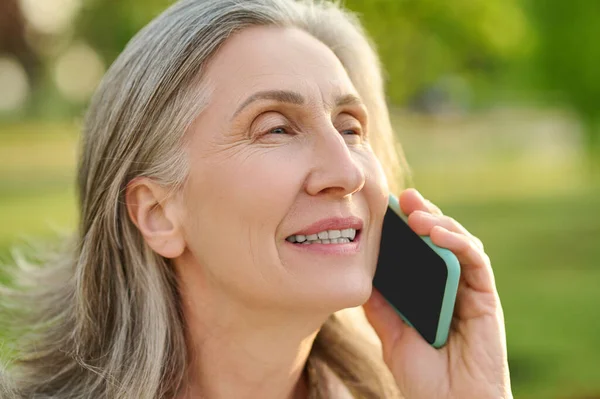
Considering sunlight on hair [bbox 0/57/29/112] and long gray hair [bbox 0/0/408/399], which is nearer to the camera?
long gray hair [bbox 0/0/408/399]

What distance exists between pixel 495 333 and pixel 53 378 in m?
1.73

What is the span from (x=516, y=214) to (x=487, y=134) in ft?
46.1

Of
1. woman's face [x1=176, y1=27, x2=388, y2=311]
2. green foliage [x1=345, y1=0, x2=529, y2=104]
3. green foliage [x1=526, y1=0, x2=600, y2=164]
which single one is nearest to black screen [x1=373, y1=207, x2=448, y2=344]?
woman's face [x1=176, y1=27, x2=388, y2=311]

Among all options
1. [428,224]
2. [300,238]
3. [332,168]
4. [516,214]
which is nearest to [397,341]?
[428,224]

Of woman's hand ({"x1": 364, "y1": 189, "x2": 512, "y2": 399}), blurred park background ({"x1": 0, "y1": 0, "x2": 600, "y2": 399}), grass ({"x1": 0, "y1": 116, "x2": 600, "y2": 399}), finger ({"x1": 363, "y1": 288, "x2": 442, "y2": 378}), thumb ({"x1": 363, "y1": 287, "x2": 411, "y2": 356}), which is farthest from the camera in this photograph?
blurred park background ({"x1": 0, "y1": 0, "x2": 600, "y2": 399})

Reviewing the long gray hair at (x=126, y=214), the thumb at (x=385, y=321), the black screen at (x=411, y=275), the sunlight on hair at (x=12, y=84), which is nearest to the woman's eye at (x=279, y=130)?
the long gray hair at (x=126, y=214)

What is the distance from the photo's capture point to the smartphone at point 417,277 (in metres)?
2.94

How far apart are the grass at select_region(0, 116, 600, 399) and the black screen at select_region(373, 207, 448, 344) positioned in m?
1.72

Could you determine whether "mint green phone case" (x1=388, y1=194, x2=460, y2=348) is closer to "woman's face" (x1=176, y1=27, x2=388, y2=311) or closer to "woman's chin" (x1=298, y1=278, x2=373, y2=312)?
"woman's face" (x1=176, y1=27, x2=388, y2=311)

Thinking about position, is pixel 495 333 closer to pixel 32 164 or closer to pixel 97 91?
pixel 97 91

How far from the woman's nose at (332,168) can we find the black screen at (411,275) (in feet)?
1.47

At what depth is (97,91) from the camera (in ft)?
Answer: 10.2

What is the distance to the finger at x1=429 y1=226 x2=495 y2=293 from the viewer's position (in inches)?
116

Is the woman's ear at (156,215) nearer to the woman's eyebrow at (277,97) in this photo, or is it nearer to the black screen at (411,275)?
the woman's eyebrow at (277,97)
